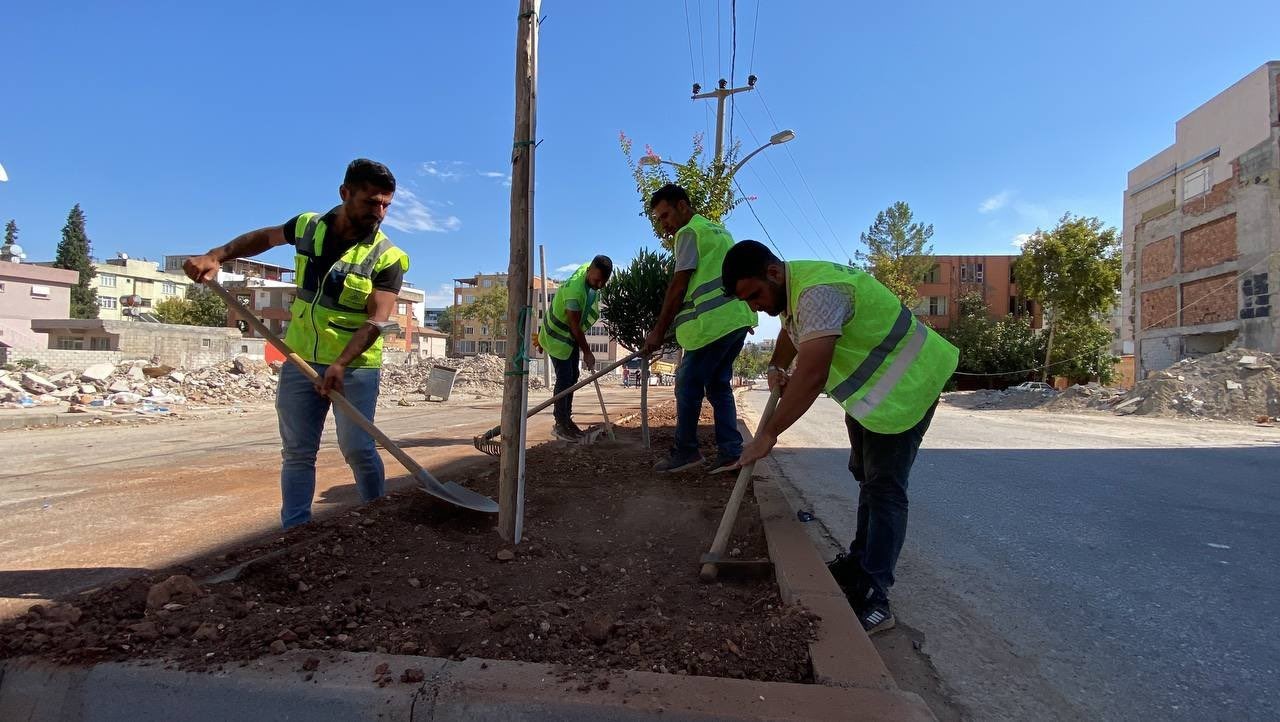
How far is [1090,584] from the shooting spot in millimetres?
2654

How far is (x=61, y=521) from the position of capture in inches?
133

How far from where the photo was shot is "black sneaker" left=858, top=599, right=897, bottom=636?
2119 millimetres

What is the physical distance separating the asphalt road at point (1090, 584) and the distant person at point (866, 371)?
0.34 m

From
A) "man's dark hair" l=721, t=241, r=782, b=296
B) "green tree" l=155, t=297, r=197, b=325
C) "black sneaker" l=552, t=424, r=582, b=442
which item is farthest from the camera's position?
"green tree" l=155, t=297, r=197, b=325

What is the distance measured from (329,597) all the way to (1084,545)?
11.1 ft

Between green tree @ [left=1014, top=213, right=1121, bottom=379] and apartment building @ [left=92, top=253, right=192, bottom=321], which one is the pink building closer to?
apartment building @ [left=92, top=253, right=192, bottom=321]

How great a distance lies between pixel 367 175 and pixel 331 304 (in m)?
0.57

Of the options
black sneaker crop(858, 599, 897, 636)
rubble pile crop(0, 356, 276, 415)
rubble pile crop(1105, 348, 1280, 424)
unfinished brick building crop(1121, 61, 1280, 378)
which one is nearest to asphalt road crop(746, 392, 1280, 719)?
black sneaker crop(858, 599, 897, 636)

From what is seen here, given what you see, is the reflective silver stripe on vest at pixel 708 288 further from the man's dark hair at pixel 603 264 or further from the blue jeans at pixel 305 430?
the blue jeans at pixel 305 430

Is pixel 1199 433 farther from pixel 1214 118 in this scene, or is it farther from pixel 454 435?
pixel 1214 118

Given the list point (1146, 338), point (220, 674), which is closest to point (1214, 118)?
point (1146, 338)

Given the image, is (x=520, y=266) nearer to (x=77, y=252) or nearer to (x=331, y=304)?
(x=331, y=304)

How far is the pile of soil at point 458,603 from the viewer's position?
159 cm

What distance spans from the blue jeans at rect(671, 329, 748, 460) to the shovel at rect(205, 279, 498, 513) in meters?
1.60
